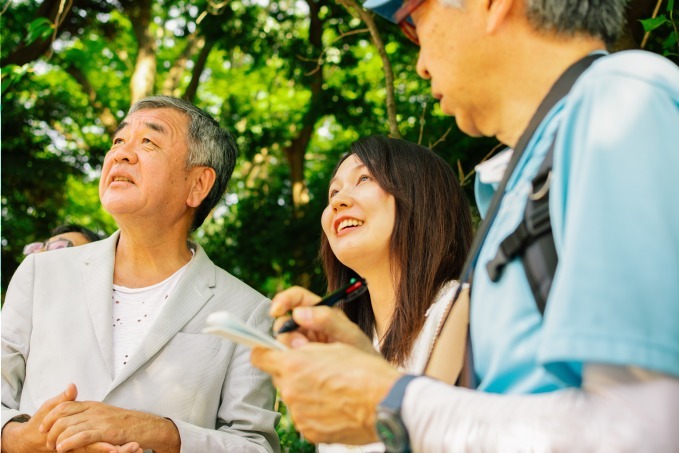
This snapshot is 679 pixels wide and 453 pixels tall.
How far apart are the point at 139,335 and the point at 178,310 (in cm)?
21

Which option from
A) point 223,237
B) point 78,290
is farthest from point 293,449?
point 223,237

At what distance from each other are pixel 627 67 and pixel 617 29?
0.35 m

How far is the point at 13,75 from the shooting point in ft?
19.1

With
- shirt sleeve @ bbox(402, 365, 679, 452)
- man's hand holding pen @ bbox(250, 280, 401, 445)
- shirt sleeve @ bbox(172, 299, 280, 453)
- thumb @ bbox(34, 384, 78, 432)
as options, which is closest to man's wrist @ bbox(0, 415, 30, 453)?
thumb @ bbox(34, 384, 78, 432)

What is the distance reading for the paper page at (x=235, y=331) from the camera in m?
1.56

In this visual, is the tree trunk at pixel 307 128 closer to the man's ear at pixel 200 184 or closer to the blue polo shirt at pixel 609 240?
the man's ear at pixel 200 184

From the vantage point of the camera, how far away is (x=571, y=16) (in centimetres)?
171

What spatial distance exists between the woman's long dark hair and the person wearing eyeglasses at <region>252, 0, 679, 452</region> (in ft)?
5.40

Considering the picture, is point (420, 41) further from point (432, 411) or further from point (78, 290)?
point (78, 290)

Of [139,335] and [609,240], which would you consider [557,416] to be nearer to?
[609,240]

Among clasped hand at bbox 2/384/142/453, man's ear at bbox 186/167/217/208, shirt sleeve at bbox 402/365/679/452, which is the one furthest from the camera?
man's ear at bbox 186/167/217/208

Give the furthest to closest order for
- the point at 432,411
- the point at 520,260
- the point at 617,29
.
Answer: the point at 617,29 → the point at 520,260 → the point at 432,411

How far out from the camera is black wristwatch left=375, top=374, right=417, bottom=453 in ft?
4.70

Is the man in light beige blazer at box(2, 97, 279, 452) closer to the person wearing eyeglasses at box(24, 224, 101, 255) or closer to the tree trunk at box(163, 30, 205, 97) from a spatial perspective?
the person wearing eyeglasses at box(24, 224, 101, 255)
